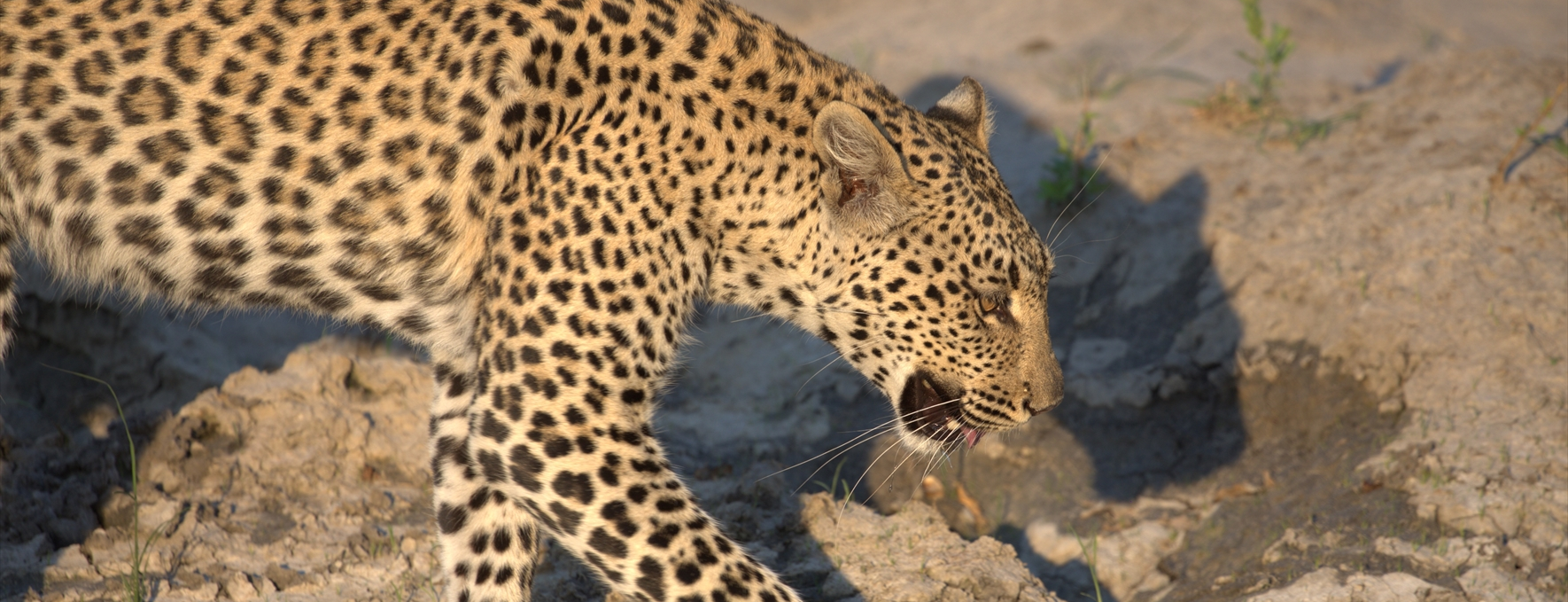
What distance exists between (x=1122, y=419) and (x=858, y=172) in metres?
3.70

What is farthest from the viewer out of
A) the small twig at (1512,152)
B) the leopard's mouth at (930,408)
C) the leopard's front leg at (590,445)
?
the small twig at (1512,152)

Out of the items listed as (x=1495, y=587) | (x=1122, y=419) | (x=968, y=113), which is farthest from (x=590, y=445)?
(x=1122, y=419)

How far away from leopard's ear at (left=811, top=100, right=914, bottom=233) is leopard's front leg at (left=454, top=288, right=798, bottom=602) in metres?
0.88

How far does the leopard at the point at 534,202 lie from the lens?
4.03m

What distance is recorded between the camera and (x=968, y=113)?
5.16 meters

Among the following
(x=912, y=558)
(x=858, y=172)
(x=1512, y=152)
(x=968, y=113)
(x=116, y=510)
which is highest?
(x=1512, y=152)

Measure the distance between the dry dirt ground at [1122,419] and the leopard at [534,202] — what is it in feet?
3.29

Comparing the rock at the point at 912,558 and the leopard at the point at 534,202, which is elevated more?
the leopard at the point at 534,202

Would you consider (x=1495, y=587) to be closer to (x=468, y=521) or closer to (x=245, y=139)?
(x=468, y=521)

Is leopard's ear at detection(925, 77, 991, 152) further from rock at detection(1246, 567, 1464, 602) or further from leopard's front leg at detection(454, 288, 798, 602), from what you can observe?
rock at detection(1246, 567, 1464, 602)

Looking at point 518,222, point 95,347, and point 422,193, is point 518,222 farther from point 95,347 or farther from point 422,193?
point 95,347

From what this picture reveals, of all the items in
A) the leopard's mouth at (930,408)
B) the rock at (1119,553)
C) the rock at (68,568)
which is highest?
the leopard's mouth at (930,408)

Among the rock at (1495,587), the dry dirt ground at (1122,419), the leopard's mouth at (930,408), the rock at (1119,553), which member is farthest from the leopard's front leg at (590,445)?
the rock at (1495,587)

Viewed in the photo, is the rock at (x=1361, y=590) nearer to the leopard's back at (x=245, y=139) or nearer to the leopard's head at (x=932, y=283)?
the leopard's head at (x=932, y=283)
